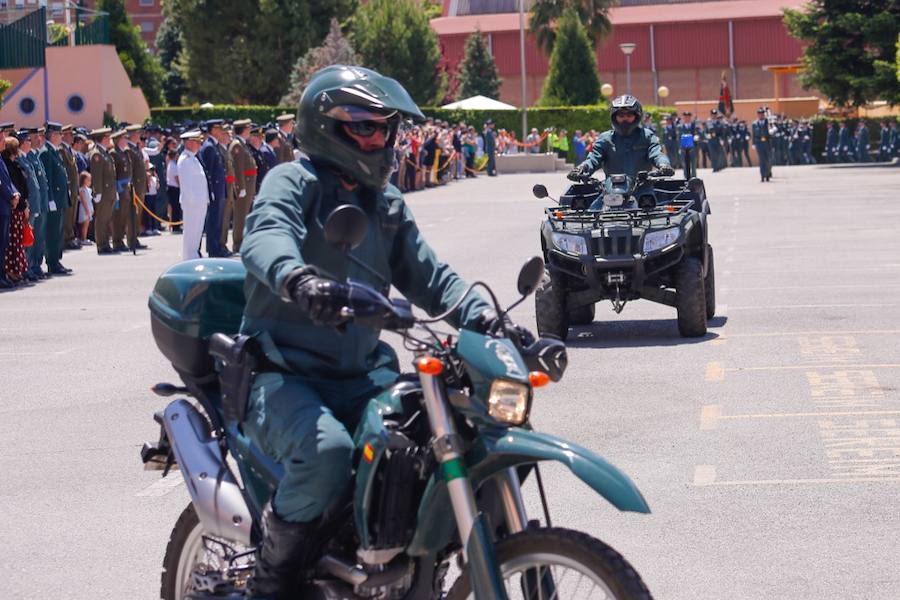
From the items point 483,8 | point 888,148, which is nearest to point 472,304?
point 888,148

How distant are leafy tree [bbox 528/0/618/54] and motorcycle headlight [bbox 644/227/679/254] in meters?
71.0

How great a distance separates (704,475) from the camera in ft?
26.3

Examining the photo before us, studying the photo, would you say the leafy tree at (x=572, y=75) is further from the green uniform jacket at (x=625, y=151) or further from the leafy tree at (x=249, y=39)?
the green uniform jacket at (x=625, y=151)

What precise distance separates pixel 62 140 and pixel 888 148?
4036cm

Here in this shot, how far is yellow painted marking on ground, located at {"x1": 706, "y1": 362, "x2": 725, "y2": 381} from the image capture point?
11.1m

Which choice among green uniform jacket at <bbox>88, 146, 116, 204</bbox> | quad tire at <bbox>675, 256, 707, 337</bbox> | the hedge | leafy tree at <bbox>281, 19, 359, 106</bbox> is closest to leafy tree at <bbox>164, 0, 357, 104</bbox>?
leafy tree at <bbox>281, 19, 359, 106</bbox>

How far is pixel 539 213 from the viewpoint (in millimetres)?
32594

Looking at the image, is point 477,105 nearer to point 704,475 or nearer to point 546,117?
point 546,117

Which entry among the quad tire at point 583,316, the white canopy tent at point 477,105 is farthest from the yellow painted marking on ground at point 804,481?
the white canopy tent at point 477,105

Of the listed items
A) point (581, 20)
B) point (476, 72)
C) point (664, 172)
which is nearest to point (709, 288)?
point (664, 172)

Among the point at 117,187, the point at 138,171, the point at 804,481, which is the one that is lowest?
the point at 804,481

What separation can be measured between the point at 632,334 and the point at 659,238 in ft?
3.19

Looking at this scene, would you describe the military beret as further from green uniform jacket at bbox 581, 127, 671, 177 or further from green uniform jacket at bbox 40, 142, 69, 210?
green uniform jacket at bbox 581, 127, 671, 177

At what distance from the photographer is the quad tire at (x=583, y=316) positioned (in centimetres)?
1440
